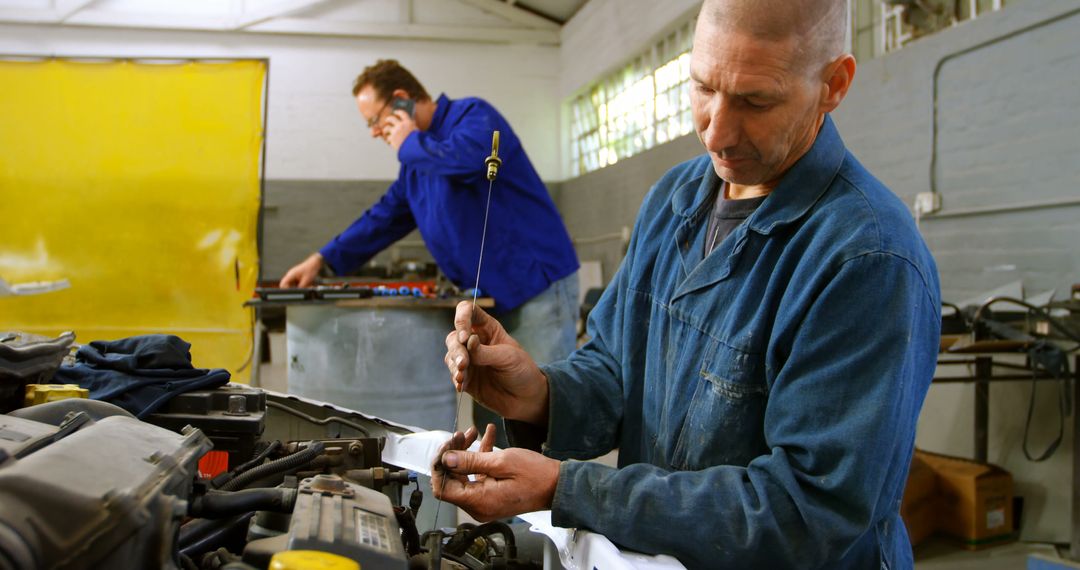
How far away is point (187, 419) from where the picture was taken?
3.75ft

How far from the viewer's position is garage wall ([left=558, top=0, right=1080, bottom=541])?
9.98ft

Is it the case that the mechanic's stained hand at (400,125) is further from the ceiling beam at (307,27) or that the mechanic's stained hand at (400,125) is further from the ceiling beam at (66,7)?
the ceiling beam at (66,7)

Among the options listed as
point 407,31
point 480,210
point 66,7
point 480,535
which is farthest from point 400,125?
point 66,7

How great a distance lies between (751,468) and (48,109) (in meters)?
3.19

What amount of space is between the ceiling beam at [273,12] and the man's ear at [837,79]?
8843 mm

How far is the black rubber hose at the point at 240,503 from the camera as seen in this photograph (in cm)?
82

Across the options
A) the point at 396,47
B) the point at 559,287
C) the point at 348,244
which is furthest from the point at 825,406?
the point at 396,47

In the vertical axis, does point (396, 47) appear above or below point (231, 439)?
above

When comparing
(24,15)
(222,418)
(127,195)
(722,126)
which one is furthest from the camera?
(24,15)

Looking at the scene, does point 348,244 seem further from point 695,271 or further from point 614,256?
point 614,256

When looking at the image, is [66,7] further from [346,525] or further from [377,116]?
[346,525]

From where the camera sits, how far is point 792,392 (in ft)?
2.86

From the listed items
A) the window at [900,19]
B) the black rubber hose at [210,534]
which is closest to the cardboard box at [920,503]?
the window at [900,19]

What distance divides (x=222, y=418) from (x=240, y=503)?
0.36m
